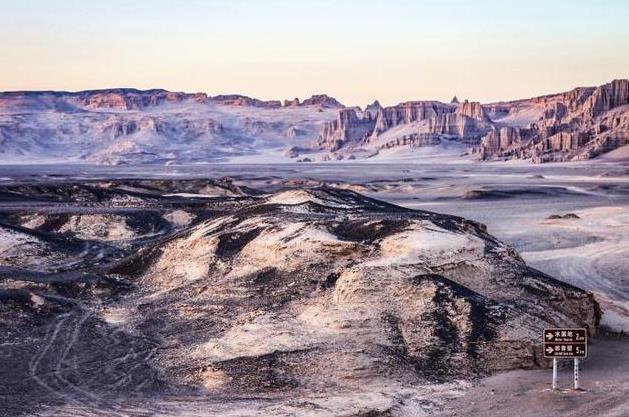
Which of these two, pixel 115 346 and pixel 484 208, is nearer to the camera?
pixel 115 346

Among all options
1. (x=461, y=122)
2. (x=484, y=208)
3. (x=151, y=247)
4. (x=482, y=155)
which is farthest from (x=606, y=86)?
(x=151, y=247)

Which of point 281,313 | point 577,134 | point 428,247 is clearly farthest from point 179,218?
point 577,134

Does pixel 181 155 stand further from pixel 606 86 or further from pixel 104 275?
pixel 104 275

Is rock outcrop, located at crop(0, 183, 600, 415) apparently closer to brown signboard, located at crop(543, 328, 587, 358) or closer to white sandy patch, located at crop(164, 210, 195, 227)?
brown signboard, located at crop(543, 328, 587, 358)

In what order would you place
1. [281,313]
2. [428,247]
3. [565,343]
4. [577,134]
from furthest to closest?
[577,134], [428,247], [281,313], [565,343]

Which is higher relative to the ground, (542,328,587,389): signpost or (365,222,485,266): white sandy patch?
(365,222,485,266): white sandy patch

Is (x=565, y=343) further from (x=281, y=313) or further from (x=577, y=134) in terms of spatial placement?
(x=577, y=134)

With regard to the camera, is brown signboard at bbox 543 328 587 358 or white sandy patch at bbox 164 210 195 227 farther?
white sandy patch at bbox 164 210 195 227

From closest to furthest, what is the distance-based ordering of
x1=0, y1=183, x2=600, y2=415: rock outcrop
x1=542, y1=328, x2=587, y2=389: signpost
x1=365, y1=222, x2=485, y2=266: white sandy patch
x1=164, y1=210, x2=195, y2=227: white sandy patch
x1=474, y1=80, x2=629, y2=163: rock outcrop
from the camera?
x1=542, y1=328, x2=587, y2=389: signpost, x1=0, y1=183, x2=600, y2=415: rock outcrop, x1=365, y1=222, x2=485, y2=266: white sandy patch, x1=164, y1=210, x2=195, y2=227: white sandy patch, x1=474, y1=80, x2=629, y2=163: rock outcrop

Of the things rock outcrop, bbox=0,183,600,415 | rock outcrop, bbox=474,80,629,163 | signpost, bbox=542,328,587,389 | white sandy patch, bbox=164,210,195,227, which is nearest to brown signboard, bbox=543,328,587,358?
signpost, bbox=542,328,587,389
